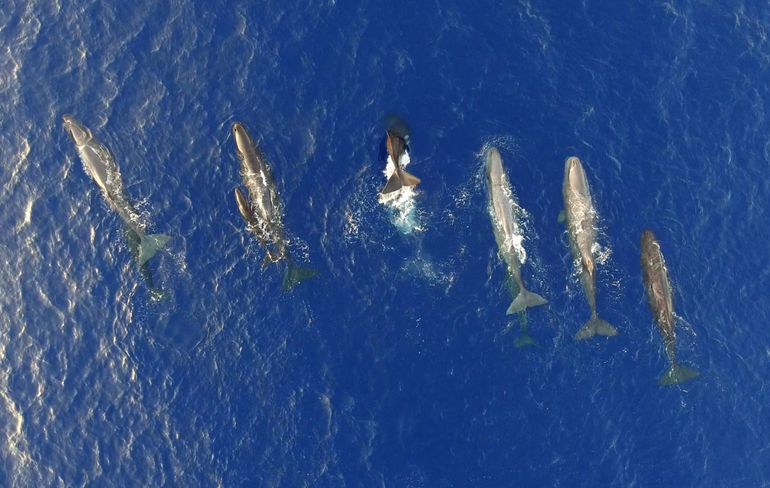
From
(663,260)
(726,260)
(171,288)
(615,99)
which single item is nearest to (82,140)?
(171,288)

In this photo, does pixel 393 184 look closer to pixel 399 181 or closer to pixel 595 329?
pixel 399 181

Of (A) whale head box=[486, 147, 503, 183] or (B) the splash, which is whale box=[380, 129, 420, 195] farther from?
(A) whale head box=[486, 147, 503, 183]

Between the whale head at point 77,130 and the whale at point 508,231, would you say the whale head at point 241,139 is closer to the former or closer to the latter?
the whale head at point 77,130

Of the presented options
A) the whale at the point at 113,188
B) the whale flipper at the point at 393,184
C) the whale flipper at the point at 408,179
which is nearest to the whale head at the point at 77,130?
the whale at the point at 113,188

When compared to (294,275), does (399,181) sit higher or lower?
higher

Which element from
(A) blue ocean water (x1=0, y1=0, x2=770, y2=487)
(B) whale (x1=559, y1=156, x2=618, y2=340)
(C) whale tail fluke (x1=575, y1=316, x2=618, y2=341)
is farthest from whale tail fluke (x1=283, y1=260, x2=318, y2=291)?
(C) whale tail fluke (x1=575, y1=316, x2=618, y2=341)

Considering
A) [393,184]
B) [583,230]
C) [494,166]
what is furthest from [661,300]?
[393,184]

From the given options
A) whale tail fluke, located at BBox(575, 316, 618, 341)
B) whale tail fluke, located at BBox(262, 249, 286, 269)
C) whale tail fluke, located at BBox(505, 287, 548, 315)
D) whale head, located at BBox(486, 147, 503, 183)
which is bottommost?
whale tail fluke, located at BBox(575, 316, 618, 341)
